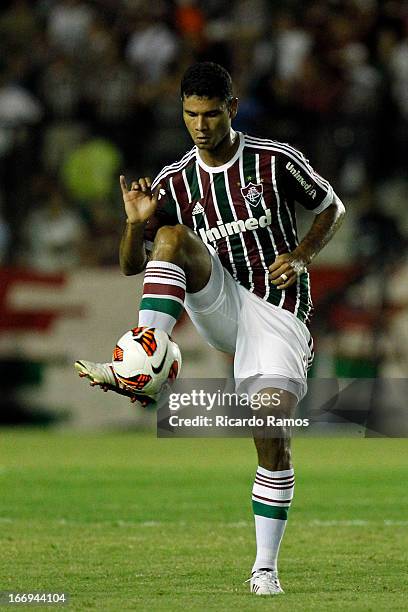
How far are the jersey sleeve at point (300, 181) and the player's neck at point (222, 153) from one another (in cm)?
25

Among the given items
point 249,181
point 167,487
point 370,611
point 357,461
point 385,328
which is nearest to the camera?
point 370,611

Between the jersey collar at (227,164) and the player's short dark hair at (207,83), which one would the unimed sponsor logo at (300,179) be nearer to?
the jersey collar at (227,164)

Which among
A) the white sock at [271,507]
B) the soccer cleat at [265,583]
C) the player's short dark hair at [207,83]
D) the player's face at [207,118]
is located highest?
the player's short dark hair at [207,83]

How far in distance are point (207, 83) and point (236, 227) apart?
2.51ft

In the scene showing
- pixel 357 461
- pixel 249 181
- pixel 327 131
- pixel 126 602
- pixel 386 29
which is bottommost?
pixel 126 602

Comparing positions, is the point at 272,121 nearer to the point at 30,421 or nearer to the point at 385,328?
the point at 385,328

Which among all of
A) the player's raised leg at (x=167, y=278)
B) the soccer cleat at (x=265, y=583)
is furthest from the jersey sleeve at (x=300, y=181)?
the soccer cleat at (x=265, y=583)

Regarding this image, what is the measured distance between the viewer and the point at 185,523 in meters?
8.49

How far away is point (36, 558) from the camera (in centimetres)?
696

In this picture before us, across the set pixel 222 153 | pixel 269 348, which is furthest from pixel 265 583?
pixel 222 153

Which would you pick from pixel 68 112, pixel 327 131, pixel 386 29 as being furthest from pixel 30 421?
pixel 386 29

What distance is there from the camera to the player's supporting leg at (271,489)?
6.04m

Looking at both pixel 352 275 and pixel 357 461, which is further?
pixel 352 275

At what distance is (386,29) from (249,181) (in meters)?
9.44
